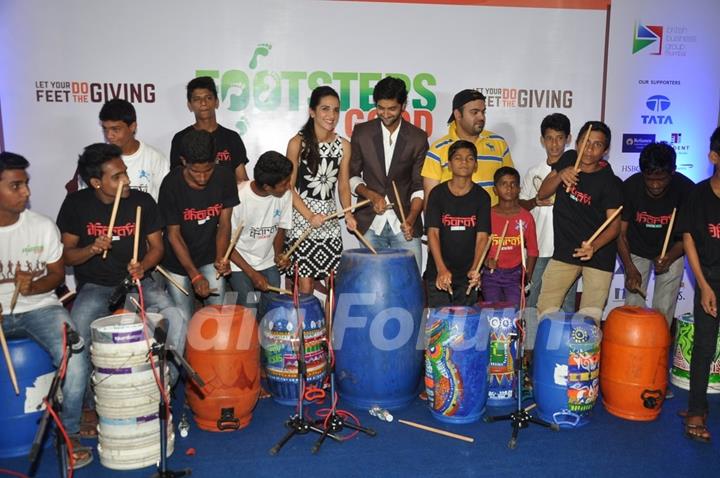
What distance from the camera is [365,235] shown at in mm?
4309

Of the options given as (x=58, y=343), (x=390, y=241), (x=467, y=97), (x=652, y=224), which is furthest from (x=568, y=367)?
(x=58, y=343)

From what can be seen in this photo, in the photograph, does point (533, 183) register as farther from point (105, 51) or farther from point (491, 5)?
point (105, 51)

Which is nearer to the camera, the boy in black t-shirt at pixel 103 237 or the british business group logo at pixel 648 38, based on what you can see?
the boy in black t-shirt at pixel 103 237

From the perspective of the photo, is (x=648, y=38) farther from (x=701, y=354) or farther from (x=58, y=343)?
(x=58, y=343)

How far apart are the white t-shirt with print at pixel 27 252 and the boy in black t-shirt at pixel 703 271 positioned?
3.30m

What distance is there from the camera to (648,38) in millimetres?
5137

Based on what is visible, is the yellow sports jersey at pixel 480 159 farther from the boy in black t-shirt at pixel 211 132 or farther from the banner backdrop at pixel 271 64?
the boy in black t-shirt at pixel 211 132

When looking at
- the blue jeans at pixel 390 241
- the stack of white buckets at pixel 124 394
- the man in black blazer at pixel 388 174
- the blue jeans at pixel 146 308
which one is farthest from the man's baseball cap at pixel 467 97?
the stack of white buckets at pixel 124 394

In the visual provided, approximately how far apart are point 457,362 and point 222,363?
4.14ft

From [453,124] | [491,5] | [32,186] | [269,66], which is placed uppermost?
[491,5]

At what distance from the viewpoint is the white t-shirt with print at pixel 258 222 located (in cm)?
392

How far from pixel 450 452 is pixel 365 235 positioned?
1621 mm

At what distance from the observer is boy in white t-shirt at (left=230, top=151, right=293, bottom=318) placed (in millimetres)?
3807

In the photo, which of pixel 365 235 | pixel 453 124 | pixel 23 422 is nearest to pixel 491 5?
pixel 453 124
